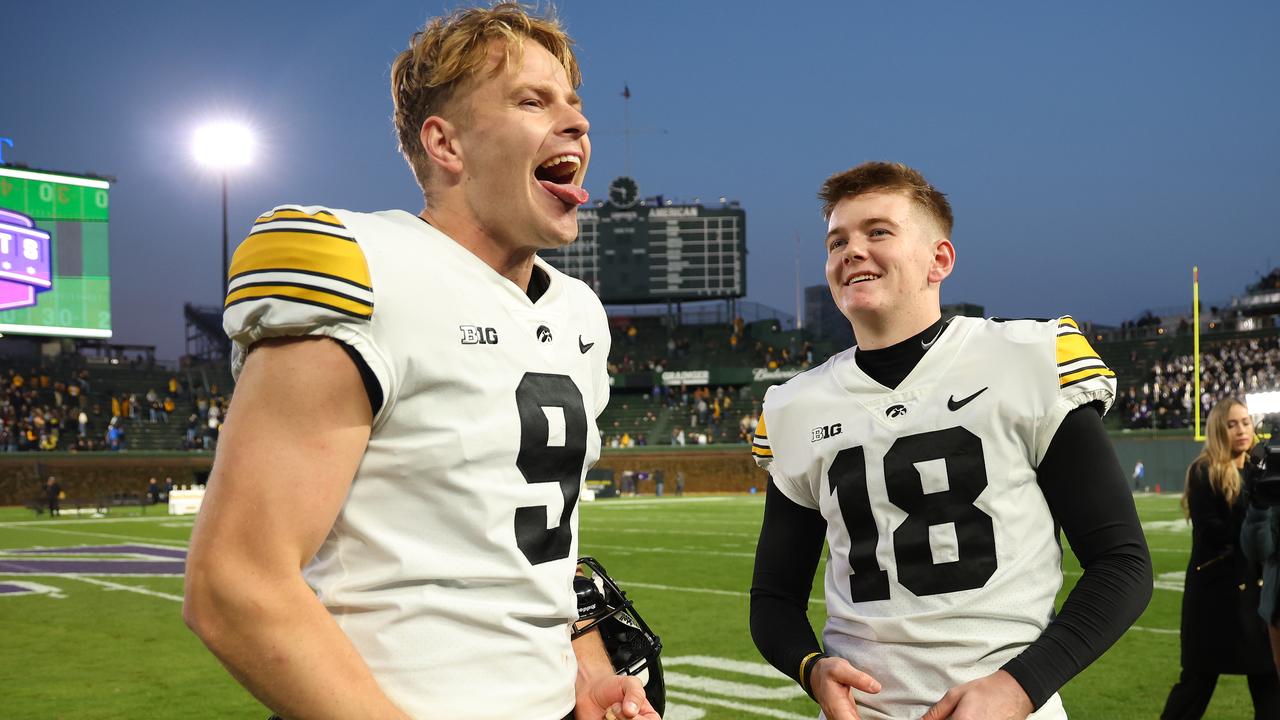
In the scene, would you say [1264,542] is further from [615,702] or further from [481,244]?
[481,244]

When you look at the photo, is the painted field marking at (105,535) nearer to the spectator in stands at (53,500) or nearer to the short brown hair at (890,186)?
the spectator in stands at (53,500)

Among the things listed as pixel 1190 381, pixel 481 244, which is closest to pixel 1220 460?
pixel 481 244

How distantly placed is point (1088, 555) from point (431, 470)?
61.6 inches

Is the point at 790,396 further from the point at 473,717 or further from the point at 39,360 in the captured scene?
the point at 39,360

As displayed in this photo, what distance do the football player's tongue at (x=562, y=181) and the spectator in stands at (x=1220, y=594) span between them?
4398 mm

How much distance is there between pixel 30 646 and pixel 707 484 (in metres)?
31.3

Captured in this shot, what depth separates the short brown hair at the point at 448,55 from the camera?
1.87m

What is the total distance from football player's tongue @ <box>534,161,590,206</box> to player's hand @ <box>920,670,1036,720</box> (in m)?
1.26

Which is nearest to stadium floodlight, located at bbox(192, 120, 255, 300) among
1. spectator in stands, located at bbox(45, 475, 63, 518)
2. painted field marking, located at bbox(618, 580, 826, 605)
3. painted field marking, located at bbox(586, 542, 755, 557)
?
spectator in stands, located at bbox(45, 475, 63, 518)

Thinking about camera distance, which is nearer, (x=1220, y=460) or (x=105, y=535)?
(x=1220, y=460)

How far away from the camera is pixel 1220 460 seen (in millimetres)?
5691

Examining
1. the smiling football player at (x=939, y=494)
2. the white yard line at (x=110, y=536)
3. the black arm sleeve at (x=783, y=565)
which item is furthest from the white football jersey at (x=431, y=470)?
the white yard line at (x=110, y=536)

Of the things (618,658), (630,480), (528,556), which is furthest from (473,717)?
(630,480)

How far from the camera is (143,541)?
1795 centimetres
